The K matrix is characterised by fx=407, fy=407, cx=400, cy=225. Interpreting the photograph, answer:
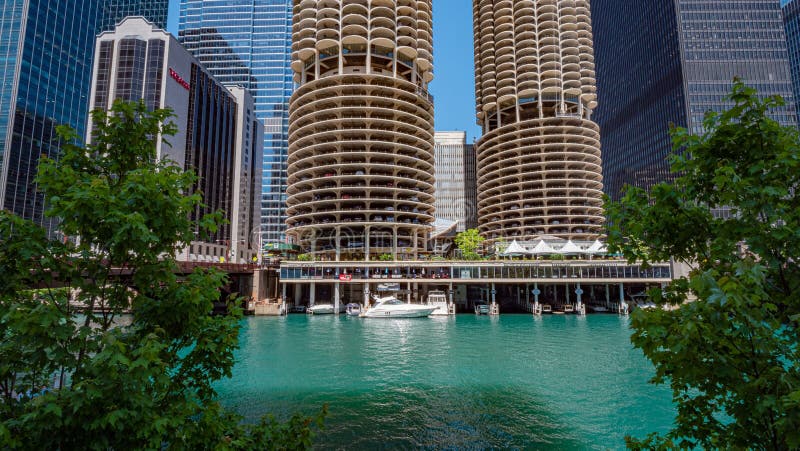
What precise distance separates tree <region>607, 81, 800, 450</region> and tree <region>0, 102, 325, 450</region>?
22.0 feet

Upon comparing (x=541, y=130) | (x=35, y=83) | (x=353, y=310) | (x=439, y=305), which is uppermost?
(x=35, y=83)

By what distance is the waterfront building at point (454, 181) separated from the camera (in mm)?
189000

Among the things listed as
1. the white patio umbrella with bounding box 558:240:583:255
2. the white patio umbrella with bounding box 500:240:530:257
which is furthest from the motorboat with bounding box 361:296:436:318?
the white patio umbrella with bounding box 558:240:583:255

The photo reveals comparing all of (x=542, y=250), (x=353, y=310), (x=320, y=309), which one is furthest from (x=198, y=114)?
(x=542, y=250)

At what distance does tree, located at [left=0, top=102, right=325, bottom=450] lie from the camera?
226 inches

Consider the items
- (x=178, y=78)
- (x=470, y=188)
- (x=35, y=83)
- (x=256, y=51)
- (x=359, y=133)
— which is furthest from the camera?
(x=470, y=188)

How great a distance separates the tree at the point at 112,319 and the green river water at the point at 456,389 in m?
12.7

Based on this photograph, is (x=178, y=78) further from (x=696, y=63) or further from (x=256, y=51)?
(x=696, y=63)

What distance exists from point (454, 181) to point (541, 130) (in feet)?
231

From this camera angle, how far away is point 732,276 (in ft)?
16.7

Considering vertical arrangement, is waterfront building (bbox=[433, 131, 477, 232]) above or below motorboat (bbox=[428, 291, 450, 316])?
above

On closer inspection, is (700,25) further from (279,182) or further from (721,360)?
(721,360)

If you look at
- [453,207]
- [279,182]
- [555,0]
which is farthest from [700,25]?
[279,182]

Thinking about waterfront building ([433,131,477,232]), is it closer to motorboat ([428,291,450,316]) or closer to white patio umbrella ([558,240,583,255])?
white patio umbrella ([558,240,583,255])
